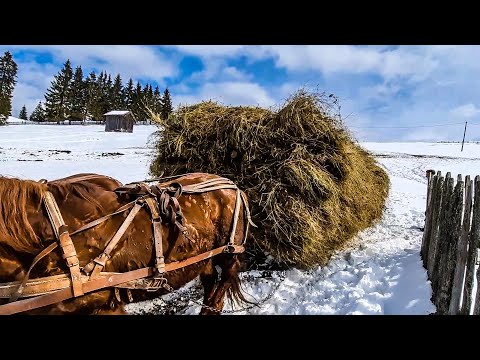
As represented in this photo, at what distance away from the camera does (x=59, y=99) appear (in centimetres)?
5600

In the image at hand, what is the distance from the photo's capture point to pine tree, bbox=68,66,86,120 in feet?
188

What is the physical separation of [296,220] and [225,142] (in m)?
1.53

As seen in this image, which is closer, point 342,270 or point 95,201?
point 95,201

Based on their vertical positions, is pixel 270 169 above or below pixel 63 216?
above

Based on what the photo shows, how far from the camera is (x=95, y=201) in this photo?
9.14 feet

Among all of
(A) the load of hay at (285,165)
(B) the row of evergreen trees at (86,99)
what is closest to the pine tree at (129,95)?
(B) the row of evergreen trees at (86,99)

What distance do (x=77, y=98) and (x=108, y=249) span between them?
62994 mm

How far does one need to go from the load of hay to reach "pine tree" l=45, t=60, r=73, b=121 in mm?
58695

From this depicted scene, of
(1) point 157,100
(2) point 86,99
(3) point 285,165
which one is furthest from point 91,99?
(3) point 285,165

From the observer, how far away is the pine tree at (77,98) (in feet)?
188

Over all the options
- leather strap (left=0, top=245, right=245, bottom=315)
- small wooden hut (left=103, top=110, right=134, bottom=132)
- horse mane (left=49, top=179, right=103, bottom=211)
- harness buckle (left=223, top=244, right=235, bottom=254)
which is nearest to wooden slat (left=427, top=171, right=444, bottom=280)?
harness buckle (left=223, top=244, right=235, bottom=254)

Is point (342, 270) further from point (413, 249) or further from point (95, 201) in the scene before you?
point (95, 201)
